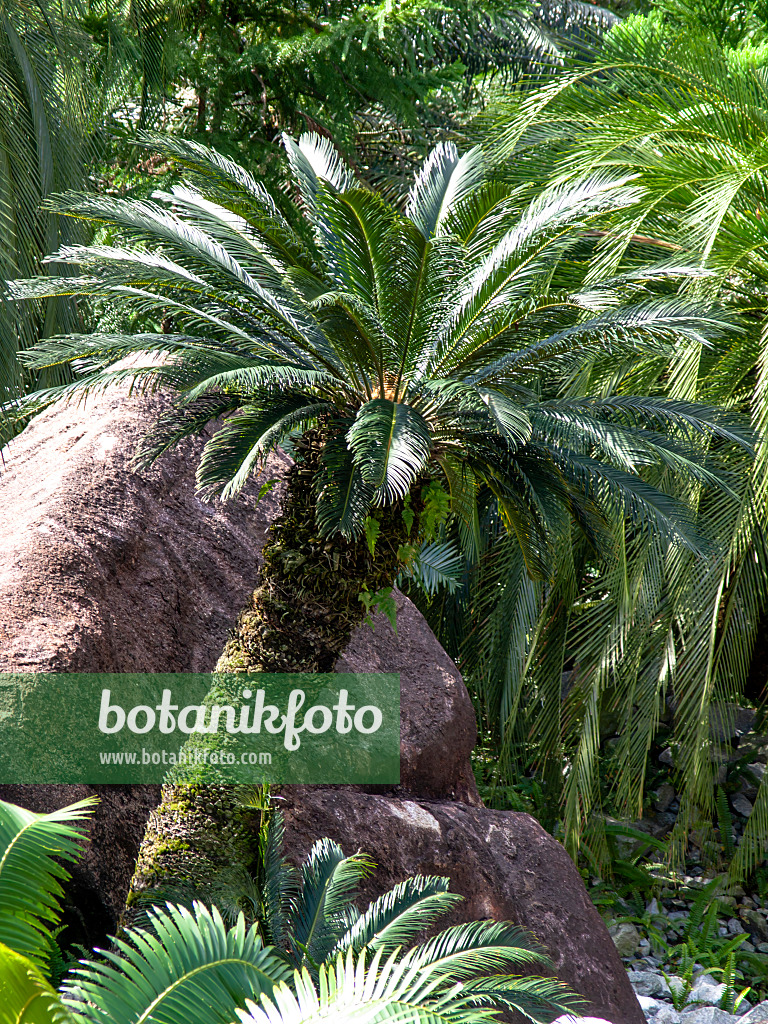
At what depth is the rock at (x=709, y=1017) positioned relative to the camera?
5805mm

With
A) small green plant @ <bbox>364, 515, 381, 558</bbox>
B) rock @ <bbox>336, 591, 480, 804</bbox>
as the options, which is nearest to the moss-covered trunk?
small green plant @ <bbox>364, 515, 381, 558</bbox>

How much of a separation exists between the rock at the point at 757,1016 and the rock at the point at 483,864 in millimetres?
1101

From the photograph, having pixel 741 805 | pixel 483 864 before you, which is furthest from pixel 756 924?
pixel 483 864

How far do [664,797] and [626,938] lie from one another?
6.68 feet

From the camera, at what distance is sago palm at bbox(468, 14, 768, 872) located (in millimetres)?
5965

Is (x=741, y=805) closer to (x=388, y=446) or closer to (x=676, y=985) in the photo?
(x=676, y=985)

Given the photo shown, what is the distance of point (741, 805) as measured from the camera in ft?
27.7

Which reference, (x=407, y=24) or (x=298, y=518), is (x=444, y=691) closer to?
(x=298, y=518)

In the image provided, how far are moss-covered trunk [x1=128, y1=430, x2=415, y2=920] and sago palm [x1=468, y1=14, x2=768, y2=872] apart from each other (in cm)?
266

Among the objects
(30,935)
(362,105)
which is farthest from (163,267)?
(362,105)

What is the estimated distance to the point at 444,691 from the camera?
6156 mm

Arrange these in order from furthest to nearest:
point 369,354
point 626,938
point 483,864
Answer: point 626,938 → point 483,864 → point 369,354

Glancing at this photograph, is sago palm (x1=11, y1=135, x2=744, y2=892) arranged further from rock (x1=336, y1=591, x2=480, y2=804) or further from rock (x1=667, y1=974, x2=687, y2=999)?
rock (x1=667, y1=974, x2=687, y2=999)

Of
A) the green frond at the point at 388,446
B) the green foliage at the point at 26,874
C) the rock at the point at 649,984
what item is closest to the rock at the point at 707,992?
the rock at the point at 649,984
